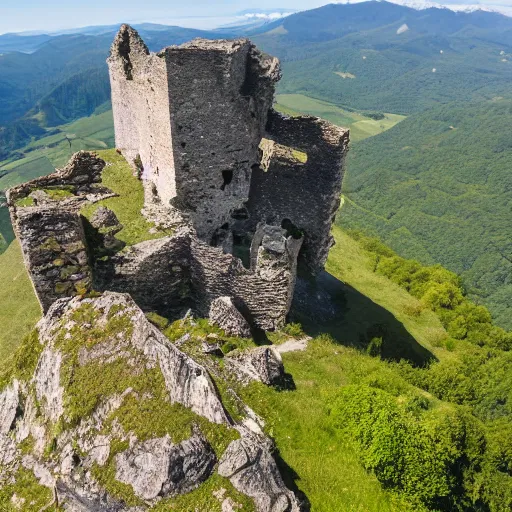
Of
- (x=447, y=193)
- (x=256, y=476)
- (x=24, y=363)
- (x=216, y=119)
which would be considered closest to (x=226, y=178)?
(x=216, y=119)

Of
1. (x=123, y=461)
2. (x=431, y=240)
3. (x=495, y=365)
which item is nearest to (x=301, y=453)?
(x=123, y=461)

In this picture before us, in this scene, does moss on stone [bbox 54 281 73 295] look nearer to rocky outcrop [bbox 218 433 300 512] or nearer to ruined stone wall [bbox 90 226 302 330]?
ruined stone wall [bbox 90 226 302 330]

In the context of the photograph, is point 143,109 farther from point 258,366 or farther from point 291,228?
point 258,366

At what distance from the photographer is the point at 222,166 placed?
63.8ft

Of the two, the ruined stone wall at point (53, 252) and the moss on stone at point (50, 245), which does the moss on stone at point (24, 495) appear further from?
the moss on stone at point (50, 245)

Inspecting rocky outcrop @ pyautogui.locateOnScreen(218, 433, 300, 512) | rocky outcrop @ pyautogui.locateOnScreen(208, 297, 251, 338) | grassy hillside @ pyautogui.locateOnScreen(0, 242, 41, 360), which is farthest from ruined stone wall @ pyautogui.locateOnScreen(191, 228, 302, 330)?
grassy hillside @ pyautogui.locateOnScreen(0, 242, 41, 360)

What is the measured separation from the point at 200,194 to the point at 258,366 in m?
9.61

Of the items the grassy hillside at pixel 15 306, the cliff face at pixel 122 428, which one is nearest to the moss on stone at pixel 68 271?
the cliff face at pixel 122 428

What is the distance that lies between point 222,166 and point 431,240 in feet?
288

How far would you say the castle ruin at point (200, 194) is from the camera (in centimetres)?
1549

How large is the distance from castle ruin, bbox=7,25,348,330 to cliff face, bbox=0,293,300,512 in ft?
15.6

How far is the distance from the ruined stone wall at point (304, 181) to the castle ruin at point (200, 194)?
59 mm

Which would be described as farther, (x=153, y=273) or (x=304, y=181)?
(x=304, y=181)

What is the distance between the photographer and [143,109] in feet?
67.9
